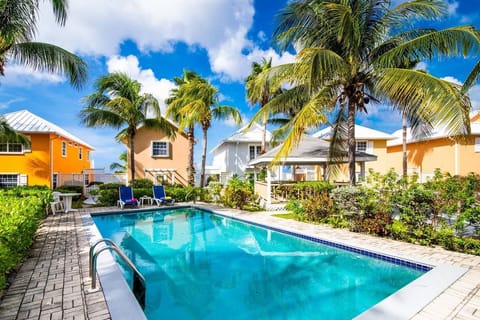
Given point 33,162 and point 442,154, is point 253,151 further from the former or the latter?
point 33,162

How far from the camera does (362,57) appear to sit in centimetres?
1098

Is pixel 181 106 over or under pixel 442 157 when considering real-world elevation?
over

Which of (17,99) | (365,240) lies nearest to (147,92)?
(17,99)

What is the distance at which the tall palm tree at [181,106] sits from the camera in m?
21.0

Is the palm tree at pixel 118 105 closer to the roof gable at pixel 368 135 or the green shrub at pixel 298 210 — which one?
the green shrub at pixel 298 210

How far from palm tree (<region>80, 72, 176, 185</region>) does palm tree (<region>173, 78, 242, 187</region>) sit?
7.56ft

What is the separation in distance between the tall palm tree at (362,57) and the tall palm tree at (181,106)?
35.4ft

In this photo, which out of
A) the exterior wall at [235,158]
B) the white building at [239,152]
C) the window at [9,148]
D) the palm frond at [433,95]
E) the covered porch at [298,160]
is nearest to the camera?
the palm frond at [433,95]

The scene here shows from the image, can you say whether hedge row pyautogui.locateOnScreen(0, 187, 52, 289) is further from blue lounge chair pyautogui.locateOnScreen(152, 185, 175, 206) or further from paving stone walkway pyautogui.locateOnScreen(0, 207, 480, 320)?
blue lounge chair pyautogui.locateOnScreen(152, 185, 175, 206)

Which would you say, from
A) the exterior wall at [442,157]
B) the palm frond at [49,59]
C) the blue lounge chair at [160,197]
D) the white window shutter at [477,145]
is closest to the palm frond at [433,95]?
the palm frond at [49,59]

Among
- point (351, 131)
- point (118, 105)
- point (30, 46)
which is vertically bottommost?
point (351, 131)

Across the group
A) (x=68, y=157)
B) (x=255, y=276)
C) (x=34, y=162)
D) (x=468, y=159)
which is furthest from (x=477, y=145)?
(x=68, y=157)

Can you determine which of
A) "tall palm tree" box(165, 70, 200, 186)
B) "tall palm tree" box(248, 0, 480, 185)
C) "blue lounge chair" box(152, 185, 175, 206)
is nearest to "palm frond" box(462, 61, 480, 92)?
"tall palm tree" box(248, 0, 480, 185)

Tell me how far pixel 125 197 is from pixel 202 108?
804 cm
